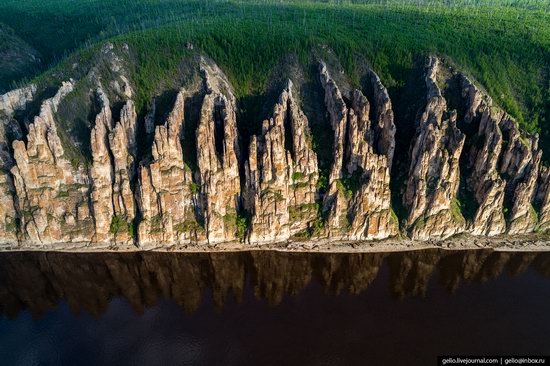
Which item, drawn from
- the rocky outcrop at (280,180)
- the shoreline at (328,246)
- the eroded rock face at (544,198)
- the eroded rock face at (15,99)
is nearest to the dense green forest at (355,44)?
the eroded rock face at (15,99)

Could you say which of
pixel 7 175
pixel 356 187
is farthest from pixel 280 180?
pixel 7 175

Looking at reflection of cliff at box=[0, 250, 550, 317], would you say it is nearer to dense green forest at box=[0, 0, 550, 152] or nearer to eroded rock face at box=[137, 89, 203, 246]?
eroded rock face at box=[137, 89, 203, 246]

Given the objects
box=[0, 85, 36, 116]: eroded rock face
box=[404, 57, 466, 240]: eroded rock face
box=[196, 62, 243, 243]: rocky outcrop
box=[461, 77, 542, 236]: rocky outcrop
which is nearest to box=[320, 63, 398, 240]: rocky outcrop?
box=[404, 57, 466, 240]: eroded rock face

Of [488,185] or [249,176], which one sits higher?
[249,176]

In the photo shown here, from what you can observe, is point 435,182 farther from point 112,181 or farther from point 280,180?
point 112,181

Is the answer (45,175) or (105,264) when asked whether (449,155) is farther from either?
(45,175)

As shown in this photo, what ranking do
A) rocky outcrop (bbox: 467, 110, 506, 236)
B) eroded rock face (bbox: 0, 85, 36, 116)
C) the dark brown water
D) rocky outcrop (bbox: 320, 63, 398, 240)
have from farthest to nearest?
eroded rock face (bbox: 0, 85, 36, 116) < rocky outcrop (bbox: 467, 110, 506, 236) < rocky outcrop (bbox: 320, 63, 398, 240) < the dark brown water

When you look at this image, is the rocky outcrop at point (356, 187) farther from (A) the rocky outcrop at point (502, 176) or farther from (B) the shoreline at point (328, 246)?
(A) the rocky outcrop at point (502, 176)
